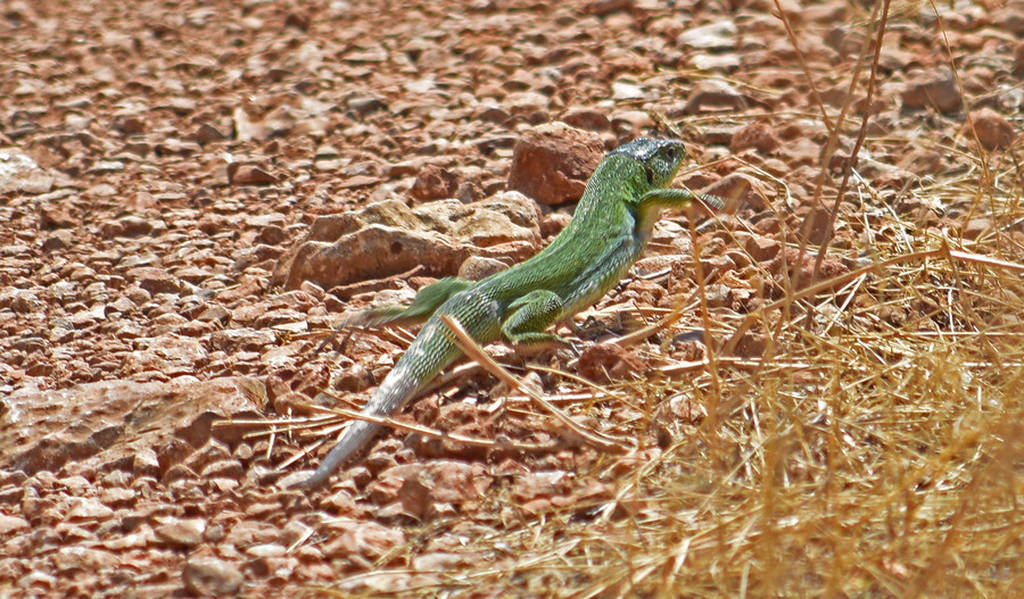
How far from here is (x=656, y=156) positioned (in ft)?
18.1

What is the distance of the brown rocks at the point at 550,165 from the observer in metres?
5.91

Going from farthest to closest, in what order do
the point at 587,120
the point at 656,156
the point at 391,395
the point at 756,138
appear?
the point at 587,120 < the point at 756,138 < the point at 656,156 < the point at 391,395

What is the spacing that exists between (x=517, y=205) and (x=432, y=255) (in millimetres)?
584

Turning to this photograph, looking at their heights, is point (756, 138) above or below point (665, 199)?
below

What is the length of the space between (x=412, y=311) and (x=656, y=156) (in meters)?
1.46

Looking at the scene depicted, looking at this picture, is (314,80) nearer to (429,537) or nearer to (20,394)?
(20,394)

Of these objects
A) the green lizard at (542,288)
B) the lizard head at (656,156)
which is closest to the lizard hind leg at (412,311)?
the green lizard at (542,288)

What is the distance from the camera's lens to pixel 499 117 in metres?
6.98

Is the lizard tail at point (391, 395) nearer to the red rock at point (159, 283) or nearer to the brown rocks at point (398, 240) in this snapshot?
the brown rocks at point (398, 240)

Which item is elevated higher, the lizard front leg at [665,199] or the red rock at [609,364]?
the lizard front leg at [665,199]

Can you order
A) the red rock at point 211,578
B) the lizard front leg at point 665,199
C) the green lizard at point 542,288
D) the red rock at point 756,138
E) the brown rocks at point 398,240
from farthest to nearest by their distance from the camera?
the red rock at point 756,138 → the brown rocks at point 398,240 → the lizard front leg at point 665,199 → the green lizard at point 542,288 → the red rock at point 211,578

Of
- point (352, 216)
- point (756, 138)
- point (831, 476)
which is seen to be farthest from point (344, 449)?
point (756, 138)

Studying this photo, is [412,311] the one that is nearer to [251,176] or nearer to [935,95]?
[251,176]

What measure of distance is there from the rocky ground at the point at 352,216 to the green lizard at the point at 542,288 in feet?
0.37
